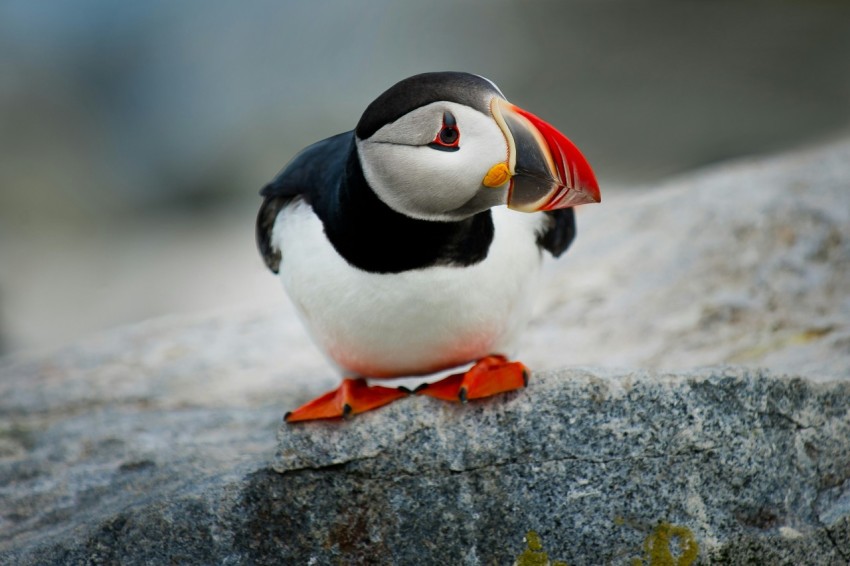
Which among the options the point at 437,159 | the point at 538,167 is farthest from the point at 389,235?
the point at 538,167

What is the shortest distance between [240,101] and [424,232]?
7.77m

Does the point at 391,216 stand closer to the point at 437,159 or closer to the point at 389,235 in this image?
the point at 389,235

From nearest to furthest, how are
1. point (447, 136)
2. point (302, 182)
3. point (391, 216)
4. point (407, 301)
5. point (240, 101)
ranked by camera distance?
point (447, 136) → point (391, 216) → point (407, 301) → point (302, 182) → point (240, 101)

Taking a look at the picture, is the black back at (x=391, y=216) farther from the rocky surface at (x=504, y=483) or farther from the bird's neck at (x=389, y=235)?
the rocky surface at (x=504, y=483)

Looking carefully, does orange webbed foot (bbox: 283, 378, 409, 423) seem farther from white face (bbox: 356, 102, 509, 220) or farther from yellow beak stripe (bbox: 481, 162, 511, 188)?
yellow beak stripe (bbox: 481, 162, 511, 188)

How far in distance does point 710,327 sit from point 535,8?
732 centimetres

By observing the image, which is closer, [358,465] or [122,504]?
[358,465]

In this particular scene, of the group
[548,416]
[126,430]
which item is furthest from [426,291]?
[126,430]

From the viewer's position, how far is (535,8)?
11.0 meters

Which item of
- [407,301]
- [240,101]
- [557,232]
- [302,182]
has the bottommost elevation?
[407,301]

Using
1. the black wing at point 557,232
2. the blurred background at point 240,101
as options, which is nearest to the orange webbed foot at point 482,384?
the black wing at point 557,232

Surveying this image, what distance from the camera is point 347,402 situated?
3.15 meters

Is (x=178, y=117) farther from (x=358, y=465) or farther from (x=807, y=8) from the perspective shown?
(x=358, y=465)

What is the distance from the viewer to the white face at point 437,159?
2814mm
